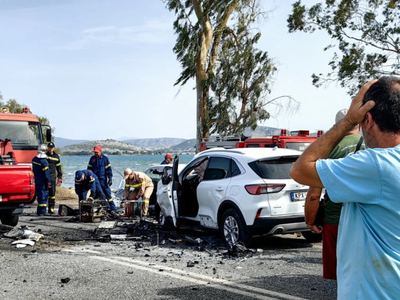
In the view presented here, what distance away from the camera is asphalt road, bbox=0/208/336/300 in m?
5.28

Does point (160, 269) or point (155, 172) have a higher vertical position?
point (155, 172)

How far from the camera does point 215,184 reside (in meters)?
8.28

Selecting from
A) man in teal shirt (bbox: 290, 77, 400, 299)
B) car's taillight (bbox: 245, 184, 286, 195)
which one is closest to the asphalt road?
car's taillight (bbox: 245, 184, 286, 195)

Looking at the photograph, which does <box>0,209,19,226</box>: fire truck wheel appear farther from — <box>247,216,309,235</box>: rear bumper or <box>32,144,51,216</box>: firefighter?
<box>247,216,309,235</box>: rear bumper

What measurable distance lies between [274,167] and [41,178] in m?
8.11

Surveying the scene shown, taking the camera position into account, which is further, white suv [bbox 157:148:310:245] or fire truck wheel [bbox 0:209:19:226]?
fire truck wheel [bbox 0:209:19:226]

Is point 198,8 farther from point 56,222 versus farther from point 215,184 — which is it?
point 215,184

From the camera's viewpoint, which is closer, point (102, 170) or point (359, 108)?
point (359, 108)

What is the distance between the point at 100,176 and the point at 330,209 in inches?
412

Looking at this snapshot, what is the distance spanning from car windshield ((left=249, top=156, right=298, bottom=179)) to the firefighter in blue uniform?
19.7 ft

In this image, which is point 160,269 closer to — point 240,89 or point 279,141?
point 279,141

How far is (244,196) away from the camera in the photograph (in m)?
7.50

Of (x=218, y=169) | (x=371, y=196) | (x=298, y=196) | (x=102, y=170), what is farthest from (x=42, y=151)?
(x=371, y=196)

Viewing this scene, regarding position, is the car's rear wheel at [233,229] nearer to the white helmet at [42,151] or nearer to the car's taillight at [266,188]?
the car's taillight at [266,188]
